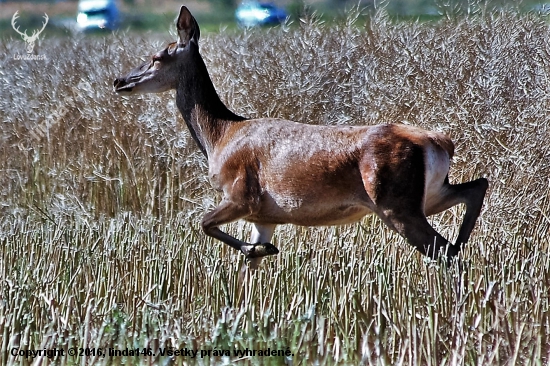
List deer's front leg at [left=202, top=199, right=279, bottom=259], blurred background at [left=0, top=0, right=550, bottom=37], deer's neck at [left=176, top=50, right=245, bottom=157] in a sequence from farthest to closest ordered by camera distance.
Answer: blurred background at [left=0, top=0, right=550, bottom=37] → deer's neck at [left=176, top=50, right=245, bottom=157] → deer's front leg at [left=202, top=199, right=279, bottom=259]

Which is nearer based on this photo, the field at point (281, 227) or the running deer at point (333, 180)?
the field at point (281, 227)

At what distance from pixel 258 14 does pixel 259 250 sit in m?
4.76

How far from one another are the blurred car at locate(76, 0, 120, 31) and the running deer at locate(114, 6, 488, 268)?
451 centimetres

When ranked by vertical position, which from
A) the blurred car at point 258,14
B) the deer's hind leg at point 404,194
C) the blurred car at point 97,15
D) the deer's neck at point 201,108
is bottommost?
the deer's hind leg at point 404,194

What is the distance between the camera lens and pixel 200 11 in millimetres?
11547

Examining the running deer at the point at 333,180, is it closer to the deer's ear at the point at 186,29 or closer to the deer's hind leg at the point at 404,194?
the deer's hind leg at the point at 404,194

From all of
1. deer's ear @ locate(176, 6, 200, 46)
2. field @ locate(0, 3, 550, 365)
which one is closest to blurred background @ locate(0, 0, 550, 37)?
field @ locate(0, 3, 550, 365)

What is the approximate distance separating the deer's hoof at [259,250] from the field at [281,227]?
0.30 ft

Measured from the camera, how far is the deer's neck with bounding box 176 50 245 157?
24.8 feet

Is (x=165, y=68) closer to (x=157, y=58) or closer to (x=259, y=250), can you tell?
(x=157, y=58)

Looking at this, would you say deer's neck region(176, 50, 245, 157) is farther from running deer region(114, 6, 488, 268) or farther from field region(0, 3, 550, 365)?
field region(0, 3, 550, 365)

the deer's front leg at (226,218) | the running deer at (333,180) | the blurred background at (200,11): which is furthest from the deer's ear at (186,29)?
the blurred background at (200,11)

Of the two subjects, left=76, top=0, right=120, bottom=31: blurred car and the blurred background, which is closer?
the blurred background

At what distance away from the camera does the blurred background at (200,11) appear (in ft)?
33.2
